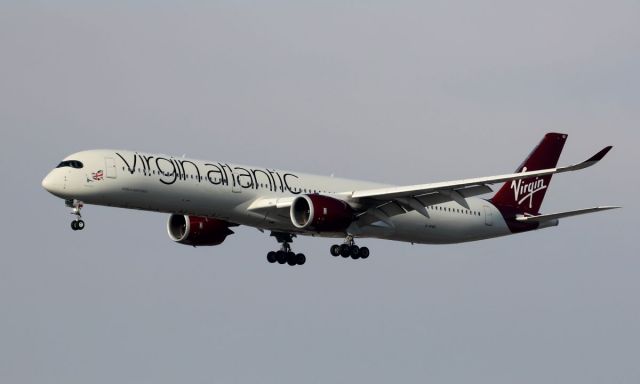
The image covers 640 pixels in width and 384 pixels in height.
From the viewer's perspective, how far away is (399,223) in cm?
7106

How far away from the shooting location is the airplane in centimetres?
6375

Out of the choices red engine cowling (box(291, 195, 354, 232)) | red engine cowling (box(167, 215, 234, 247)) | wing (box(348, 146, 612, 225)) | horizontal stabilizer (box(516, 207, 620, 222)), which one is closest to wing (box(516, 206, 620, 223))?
horizontal stabilizer (box(516, 207, 620, 222))

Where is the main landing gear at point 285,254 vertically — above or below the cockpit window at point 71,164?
below

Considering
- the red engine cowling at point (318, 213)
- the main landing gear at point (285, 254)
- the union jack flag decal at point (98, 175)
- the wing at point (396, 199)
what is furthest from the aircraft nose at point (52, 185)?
the main landing gear at point (285, 254)

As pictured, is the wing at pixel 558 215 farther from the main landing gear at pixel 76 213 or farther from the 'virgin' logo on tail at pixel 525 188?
the main landing gear at pixel 76 213

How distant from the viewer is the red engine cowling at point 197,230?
237 ft

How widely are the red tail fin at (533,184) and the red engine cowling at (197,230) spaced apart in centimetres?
1463

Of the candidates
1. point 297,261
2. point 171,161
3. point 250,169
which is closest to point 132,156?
point 171,161

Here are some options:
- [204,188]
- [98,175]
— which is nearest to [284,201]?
[204,188]

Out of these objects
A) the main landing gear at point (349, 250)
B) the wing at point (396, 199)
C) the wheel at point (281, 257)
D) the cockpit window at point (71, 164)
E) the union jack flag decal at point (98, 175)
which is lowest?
the main landing gear at point (349, 250)

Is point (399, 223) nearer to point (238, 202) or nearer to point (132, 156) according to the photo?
point (238, 202)

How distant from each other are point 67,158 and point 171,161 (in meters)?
4.60

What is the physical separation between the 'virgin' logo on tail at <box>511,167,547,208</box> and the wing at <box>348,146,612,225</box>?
962 centimetres

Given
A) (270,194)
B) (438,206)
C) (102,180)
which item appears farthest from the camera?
(438,206)
